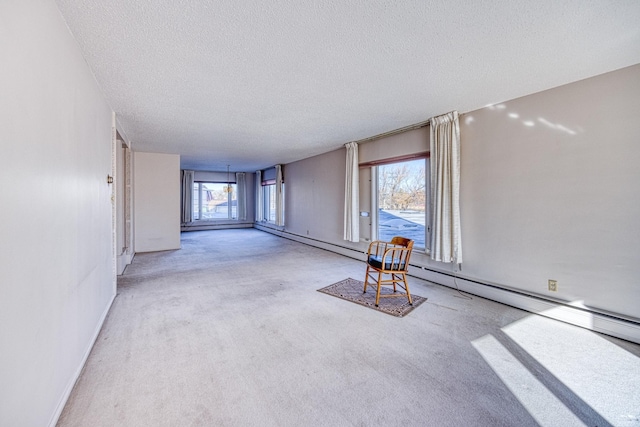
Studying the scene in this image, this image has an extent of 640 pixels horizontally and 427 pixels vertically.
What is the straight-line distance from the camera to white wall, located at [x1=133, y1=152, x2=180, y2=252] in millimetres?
6307

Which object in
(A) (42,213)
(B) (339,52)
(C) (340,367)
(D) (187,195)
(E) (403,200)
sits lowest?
(C) (340,367)

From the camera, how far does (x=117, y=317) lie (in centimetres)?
285

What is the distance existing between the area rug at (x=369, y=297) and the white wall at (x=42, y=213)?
2584mm

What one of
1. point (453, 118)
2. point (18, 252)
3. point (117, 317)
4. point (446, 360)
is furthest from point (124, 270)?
point (453, 118)

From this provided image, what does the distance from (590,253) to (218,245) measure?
278 inches

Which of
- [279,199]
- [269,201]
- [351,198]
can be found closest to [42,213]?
[351,198]

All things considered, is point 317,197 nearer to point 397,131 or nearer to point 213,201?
point 397,131

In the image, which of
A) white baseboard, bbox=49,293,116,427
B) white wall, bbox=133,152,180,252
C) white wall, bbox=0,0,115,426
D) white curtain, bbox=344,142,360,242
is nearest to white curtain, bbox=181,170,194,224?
white wall, bbox=133,152,180,252

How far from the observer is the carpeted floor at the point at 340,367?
159 centimetres

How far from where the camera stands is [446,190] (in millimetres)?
3707

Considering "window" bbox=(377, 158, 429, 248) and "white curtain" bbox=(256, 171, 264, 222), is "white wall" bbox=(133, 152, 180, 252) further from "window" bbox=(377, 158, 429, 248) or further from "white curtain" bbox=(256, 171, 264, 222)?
"window" bbox=(377, 158, 429, 248)

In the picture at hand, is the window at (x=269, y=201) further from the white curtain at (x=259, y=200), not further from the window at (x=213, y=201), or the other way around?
the window at (x=213, y=201)

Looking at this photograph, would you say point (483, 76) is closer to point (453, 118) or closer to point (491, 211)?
point (453, 118)

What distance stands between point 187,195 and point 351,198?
24.0 feet
